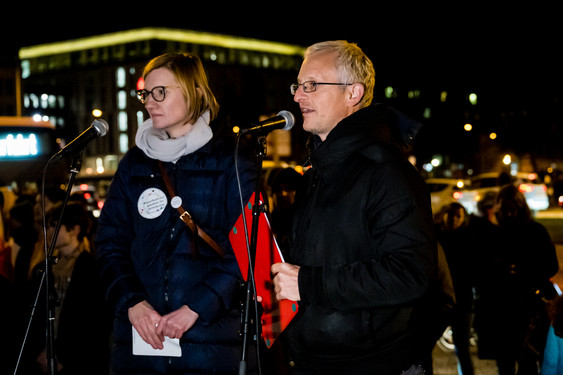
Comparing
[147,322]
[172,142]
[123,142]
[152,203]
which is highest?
[123,142]

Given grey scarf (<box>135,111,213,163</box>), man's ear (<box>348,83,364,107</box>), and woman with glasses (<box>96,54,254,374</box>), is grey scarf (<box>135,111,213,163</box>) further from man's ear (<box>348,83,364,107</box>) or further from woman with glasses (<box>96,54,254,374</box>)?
man's ear (<box>348,83,364,107</box>)

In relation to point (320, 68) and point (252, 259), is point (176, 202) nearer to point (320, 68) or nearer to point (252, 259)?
point (252, 259)

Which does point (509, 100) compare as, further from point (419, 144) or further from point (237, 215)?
point (237, 215)

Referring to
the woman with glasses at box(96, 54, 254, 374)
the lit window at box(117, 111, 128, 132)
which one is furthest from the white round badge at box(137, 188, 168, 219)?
the lit window at box(117, 111, 128, 132)

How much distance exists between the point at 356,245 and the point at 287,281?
1.02 ft

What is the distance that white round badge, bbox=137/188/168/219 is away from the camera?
3.53m

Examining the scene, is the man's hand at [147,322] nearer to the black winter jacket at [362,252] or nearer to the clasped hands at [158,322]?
the clasped hands at [158,322]

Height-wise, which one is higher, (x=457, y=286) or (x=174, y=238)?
(x=174, y=238)

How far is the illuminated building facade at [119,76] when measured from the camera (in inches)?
3949

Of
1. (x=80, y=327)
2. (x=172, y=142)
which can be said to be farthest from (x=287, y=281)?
(x=80, y=327)

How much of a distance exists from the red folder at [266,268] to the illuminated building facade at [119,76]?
91665mm

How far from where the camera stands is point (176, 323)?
10.9 ft

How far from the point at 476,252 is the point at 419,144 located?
54750 millimetres

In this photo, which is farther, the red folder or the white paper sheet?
the white paper sheet
